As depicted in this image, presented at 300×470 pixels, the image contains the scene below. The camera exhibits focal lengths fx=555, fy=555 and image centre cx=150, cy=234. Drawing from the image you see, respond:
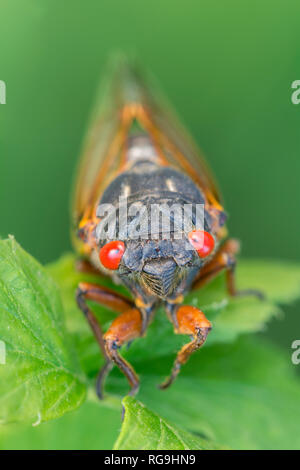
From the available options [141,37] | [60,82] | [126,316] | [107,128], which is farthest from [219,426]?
[141,37]

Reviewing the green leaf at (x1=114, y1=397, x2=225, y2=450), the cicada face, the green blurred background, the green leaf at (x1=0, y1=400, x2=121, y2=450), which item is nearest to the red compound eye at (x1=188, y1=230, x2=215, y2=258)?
the cicada face

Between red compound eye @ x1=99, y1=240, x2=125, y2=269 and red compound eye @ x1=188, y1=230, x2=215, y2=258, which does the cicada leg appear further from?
red compound eye @ x1=99, y1=240, x2=125, y2=269

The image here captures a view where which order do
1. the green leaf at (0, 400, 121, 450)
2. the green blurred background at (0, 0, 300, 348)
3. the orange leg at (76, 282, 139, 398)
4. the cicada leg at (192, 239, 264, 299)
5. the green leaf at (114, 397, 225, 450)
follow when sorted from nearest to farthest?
the green leaf at (114, 397, 225, 450)
the orange leg at (76, 282, 139, 398)
the green leaf at (0, 400, 121, 450)
the cicada leg at (192, 239, 264, 299)
the green blurred background at (0, 0, 300, 348)

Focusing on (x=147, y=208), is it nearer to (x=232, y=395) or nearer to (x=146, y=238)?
(x=146, y=238)

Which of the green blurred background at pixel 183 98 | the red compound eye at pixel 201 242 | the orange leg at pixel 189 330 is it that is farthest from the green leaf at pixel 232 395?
the green blurred background at pixel 183 98

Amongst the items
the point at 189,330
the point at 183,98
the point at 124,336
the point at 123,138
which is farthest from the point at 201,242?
the point at 183,98
